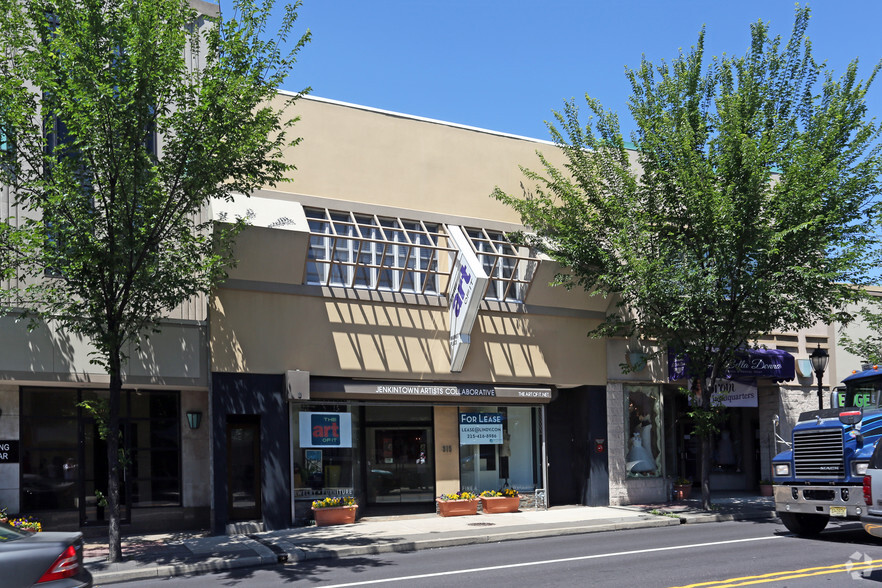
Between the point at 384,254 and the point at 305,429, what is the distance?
173 inches

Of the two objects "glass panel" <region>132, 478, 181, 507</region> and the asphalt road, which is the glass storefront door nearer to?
"glass panel" <region>132, 478, 181, 507</region>

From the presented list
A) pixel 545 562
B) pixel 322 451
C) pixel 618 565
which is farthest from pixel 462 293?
pixel 618 565

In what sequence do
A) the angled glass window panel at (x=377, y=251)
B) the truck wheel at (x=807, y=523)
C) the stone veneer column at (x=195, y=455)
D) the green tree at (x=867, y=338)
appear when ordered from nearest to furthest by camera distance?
the truck wheel at (x=807, y=523)
the stone veneer column at (x=195, y=455)
the angled glass window panel at (x=377, y=251)
the green tree at (x=867, y=338)

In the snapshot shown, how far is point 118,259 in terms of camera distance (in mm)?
13922

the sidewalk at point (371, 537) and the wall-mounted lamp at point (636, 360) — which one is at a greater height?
the wall-mounted lamp at point (636, 360)

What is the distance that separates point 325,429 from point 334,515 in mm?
1945

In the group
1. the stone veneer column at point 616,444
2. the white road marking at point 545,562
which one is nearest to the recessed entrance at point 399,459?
the stone veneer column at point 616,444

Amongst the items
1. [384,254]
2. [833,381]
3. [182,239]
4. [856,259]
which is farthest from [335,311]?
[833,381]

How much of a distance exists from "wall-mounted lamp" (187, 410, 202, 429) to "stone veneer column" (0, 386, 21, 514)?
3345 millimetres

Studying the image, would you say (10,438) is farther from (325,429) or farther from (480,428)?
(480,428)

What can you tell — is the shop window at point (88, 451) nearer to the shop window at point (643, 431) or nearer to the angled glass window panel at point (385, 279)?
the angled glass window panel at point (385, 279)

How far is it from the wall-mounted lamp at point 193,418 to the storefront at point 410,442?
6.70 ft

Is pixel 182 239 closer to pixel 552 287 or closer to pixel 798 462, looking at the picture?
pixel 552 287

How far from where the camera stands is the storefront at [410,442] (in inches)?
756
